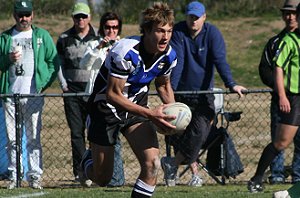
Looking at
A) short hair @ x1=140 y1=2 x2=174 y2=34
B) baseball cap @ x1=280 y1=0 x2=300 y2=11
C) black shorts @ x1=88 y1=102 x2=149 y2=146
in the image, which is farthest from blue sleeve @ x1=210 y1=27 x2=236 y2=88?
short hair @ x1=140 y1=2 x2=174 y2=34

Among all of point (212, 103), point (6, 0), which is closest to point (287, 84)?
point (212, 103)

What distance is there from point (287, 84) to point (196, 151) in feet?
5.70

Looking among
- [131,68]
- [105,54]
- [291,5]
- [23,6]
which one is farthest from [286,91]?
[23,6]

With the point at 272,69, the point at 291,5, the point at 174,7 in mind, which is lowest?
the point at 174,7

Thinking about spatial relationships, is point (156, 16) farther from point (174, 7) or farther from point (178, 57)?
point (174, 7)

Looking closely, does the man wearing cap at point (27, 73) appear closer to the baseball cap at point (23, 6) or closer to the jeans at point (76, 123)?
the baseball cap at point (23, 6)

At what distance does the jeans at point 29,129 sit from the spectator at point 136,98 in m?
2.58

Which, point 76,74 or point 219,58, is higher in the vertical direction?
point 219,58

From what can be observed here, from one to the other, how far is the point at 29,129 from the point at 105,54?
4.07 feet

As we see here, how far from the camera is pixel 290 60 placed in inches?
433

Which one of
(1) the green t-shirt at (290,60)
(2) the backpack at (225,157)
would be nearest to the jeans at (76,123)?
(2) the backpack at (225,157)

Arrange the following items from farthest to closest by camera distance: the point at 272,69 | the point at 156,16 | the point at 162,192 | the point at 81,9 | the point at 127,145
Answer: the point at 127,145 < the point at 81,9 < the point at 272,69 < the point at 162,192 < the point at 156,16

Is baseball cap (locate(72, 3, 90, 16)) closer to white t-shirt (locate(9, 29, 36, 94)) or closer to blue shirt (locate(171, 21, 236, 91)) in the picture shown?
white t-shirt (locate(9, 29, 36, 94))

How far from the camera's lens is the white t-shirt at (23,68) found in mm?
12219
